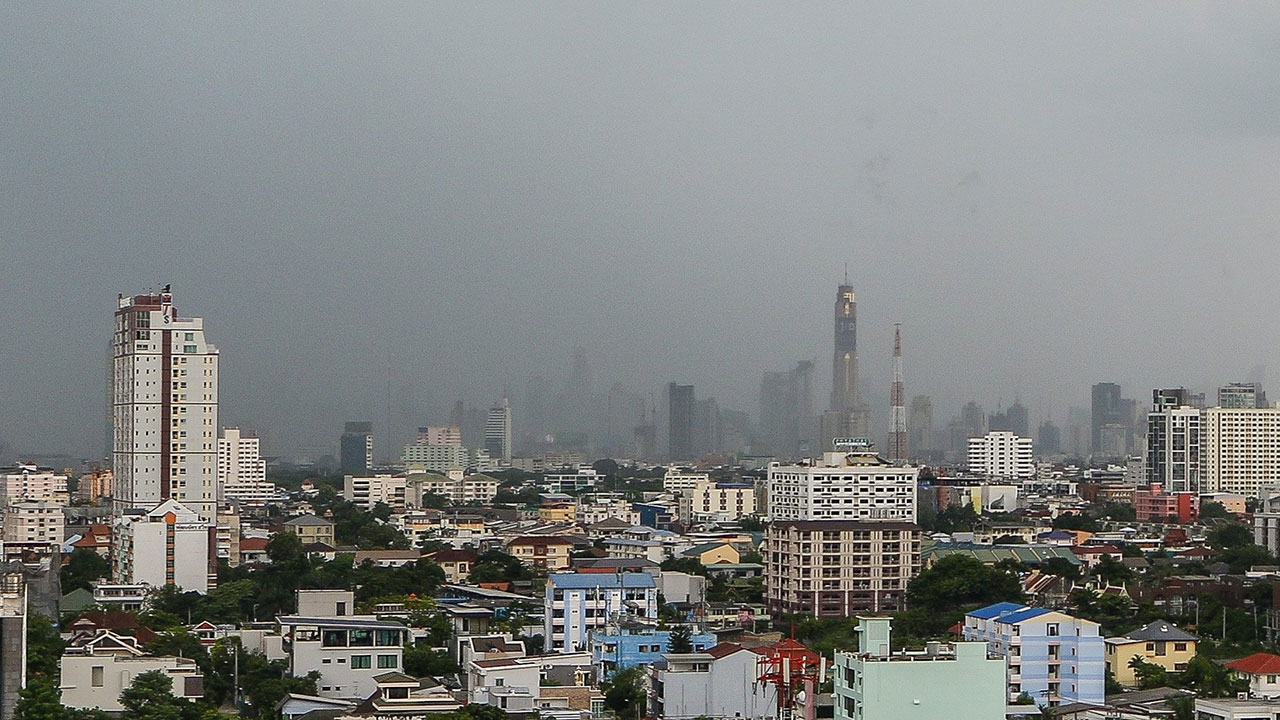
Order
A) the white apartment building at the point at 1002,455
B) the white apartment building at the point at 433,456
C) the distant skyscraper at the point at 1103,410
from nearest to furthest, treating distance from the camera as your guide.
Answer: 1. the white apartment building at the point at 1002,455
2. the white apartment building at the point at 433,456
3. the distant skyscraper at the point at 1103,410

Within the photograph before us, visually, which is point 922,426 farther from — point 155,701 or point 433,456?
point 155,701

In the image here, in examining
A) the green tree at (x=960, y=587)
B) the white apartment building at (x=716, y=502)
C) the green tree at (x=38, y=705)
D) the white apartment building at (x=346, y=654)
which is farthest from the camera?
the white apartment building at (x=716, y=502)

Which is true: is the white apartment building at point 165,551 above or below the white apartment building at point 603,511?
above

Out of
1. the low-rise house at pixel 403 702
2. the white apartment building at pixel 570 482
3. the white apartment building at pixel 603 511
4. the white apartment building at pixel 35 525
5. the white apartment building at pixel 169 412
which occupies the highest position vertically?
the white apartment building at pixel 169 412

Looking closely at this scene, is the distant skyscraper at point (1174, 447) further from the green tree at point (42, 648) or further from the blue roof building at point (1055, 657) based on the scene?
the green tree at point (42, 648)

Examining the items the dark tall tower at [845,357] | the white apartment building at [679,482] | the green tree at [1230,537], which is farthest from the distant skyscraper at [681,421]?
the green tree at [1230,537]

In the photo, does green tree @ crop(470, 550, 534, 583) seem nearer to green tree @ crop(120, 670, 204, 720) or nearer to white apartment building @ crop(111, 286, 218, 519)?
white apartment building @ crop(111, 286, 218, 519)

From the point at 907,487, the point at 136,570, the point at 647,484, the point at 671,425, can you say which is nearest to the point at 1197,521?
the point at 907,487
